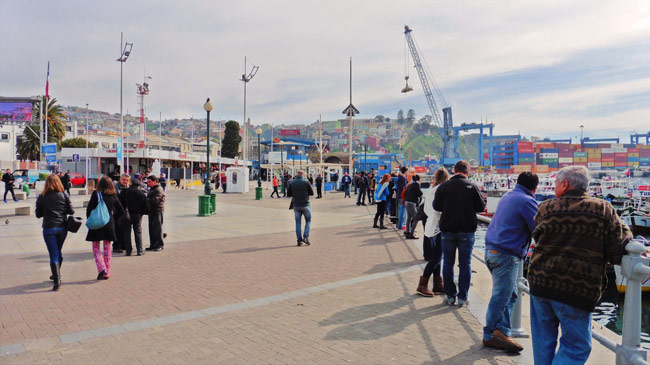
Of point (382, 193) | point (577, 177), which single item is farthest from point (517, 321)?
point (382, 193)

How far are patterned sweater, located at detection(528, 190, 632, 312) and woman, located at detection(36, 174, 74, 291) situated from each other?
634 cm

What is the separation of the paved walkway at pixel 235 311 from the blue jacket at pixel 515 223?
1018 millimetres

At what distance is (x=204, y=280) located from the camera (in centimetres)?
677

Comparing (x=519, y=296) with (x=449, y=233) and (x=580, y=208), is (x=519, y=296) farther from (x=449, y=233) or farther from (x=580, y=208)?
(x=580, y=208)

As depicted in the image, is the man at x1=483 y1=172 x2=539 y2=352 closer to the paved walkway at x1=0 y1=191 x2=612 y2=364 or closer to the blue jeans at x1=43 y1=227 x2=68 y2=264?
the paved walkway at x1=0 y1=191 x2=612 y2=364

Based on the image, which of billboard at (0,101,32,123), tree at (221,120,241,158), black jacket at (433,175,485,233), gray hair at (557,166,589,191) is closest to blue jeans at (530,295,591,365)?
gray hair at (557,166,589,191)

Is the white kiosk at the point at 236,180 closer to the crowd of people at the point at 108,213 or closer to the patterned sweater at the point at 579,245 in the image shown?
the crowd of people at the point at 108,213

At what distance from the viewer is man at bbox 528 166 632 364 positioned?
2.73 m

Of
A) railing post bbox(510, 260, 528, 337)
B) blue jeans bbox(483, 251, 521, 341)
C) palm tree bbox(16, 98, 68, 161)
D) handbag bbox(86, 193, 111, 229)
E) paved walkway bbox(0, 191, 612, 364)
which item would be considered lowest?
paved walkway bbox(0, 191, 612, 364)

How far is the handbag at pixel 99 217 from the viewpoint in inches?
264

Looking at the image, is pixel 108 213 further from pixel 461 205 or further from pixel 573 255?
pixel 573 255

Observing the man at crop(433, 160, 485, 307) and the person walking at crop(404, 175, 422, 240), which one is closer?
the man at crop(433, 160, 485, 307)

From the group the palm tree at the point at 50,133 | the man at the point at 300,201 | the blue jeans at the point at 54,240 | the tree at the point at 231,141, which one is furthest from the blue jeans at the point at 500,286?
the tree at the point at 231,141

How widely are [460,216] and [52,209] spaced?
5.71 meters
